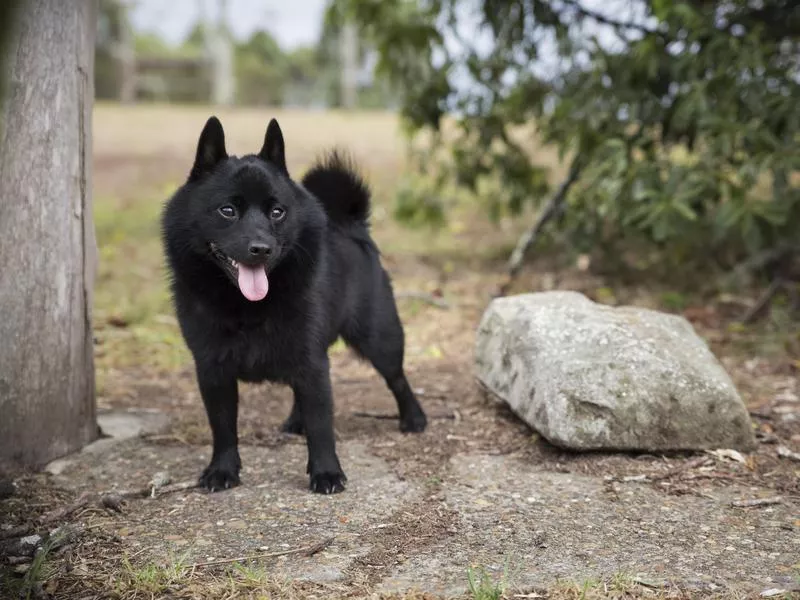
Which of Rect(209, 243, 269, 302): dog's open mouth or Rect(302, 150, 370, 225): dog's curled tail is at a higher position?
Rect(302, 150, 370, 225): dog's curled tail

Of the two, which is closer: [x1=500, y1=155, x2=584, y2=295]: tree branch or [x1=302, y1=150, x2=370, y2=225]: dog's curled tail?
[x1=302, y1=150, x2=370, y2=225]: dog's curled tail

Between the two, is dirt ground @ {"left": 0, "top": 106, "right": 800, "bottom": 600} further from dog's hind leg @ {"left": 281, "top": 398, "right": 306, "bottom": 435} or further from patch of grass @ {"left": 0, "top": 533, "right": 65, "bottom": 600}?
dog's hind leg @ {"left": 281, "top": 398, "right": 306, "bottom": 435}

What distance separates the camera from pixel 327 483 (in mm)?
3529

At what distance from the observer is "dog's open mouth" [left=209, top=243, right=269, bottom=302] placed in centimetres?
324

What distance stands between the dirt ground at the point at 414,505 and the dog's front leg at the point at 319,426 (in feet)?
0.28

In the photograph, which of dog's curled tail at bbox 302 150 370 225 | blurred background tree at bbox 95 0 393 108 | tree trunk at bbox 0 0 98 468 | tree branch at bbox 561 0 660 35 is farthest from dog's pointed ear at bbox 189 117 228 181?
blurred background tree at bbox 95 0 393 108

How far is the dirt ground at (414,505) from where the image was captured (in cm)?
272

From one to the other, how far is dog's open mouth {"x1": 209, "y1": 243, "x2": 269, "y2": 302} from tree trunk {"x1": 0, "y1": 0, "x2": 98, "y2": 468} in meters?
0.90

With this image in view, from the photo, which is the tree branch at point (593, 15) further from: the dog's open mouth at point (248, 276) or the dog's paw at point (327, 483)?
the dog's paw at point (327, 483)

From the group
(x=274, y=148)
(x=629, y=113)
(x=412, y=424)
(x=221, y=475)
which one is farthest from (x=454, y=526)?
(x=629, y=113)

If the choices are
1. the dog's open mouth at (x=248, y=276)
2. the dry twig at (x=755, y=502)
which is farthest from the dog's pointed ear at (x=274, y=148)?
the dry twig at (x=755, y=502)

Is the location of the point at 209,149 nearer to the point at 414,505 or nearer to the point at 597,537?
the point at 414,505

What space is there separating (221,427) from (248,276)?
0.76m

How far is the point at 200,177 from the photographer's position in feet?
11.1
